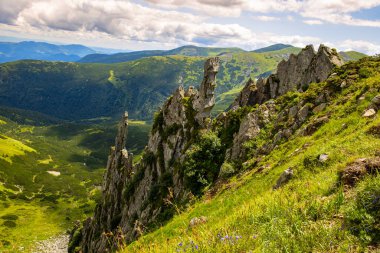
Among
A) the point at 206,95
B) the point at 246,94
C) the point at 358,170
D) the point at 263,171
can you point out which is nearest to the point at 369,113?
the point at 263,171

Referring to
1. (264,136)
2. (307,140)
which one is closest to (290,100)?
(264,136)

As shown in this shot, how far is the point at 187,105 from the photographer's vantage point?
57.5 metres

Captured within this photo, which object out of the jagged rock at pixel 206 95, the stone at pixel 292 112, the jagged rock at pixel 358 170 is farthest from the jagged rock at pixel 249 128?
the jagged rock at pixel 358 170

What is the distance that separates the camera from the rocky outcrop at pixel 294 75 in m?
51.4

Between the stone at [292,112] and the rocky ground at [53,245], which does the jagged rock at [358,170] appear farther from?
the rocky ground at [53,245]

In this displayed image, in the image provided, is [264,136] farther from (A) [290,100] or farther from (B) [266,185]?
(B) [266,185]

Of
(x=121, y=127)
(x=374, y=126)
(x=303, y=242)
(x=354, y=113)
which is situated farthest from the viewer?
(x=121, y=127)

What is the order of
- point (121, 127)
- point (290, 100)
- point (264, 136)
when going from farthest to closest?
point (121, 127) < point (290, 100) < point (264, 136)

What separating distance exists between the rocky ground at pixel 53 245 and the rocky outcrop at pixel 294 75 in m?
141

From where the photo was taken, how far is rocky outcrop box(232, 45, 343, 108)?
51.4m

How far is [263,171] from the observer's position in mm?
25047

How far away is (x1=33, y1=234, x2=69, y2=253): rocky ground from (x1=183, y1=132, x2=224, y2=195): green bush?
477 ft

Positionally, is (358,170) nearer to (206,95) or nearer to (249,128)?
(249,128)

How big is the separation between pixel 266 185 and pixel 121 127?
Answer: 69124mm
